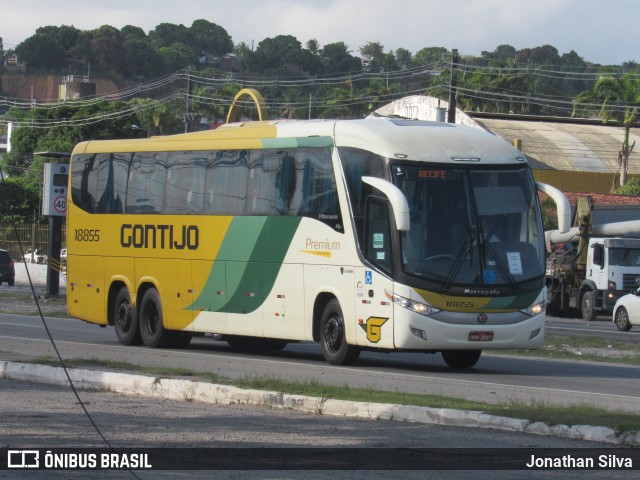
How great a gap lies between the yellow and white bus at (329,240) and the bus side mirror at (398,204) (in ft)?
0.08

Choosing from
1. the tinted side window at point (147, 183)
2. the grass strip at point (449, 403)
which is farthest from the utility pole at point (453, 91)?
the grass strip at point (449, 403)

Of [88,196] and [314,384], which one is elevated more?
[88,196]

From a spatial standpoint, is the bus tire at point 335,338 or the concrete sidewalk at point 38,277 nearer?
the bus tire at point 335,338

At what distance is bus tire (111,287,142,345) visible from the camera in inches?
891

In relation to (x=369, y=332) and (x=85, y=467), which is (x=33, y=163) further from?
(x=85, y=467)

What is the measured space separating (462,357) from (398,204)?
3.55m

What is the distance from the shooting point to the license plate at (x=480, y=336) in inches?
682

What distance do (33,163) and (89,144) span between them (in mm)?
66497

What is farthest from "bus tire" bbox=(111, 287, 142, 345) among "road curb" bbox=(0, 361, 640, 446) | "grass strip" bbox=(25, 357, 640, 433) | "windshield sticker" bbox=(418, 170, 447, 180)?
"windshield sticker" bbox=(418, 170, 447, 180)

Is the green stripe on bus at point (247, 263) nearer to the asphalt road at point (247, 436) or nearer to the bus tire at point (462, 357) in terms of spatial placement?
the bus tire at point (462, 357)

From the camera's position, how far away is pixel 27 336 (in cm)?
2450

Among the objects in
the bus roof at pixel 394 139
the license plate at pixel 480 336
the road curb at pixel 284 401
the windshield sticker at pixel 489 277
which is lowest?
the road curb at pixel 284 401

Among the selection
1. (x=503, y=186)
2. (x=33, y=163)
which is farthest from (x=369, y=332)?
(x=33, y=163)

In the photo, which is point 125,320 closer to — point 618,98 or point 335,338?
point 335,338
